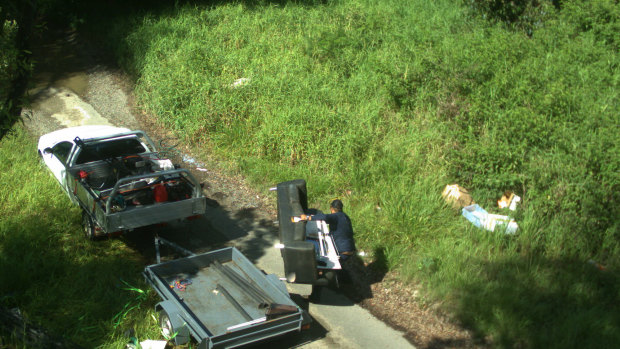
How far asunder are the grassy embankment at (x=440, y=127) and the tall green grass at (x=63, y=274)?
11.5 feet

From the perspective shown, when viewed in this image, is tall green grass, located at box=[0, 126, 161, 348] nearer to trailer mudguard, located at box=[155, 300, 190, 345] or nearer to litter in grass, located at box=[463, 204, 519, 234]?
trailer mudguard, located at box=[155, 300, 190, 345]

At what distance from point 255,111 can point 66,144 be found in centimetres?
411

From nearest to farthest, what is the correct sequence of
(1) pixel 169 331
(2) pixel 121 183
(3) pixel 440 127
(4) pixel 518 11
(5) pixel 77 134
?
(1) pixel 169 331 < (2) pixel 121 183 < (5) pixel 77 134 < (3) pixel 440 127 < (4) pixel 518 11

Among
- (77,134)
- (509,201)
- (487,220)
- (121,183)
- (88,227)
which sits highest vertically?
(509,201)

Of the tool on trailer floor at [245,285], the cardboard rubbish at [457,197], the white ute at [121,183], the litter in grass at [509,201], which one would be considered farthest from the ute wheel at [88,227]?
the litter in grass at [509,201]

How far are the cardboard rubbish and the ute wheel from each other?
18.4 feet

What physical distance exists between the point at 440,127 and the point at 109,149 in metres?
6.15

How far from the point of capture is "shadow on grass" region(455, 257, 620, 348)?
20.2 ft

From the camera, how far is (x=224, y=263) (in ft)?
24.1

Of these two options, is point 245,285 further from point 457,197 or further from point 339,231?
point 457,197

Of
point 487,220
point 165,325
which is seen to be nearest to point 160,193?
point 165,325

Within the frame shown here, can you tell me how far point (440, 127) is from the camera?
10.5 metres

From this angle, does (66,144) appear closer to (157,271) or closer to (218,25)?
(157,271)


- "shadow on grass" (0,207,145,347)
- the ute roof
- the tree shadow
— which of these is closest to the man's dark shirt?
the tree shadow
